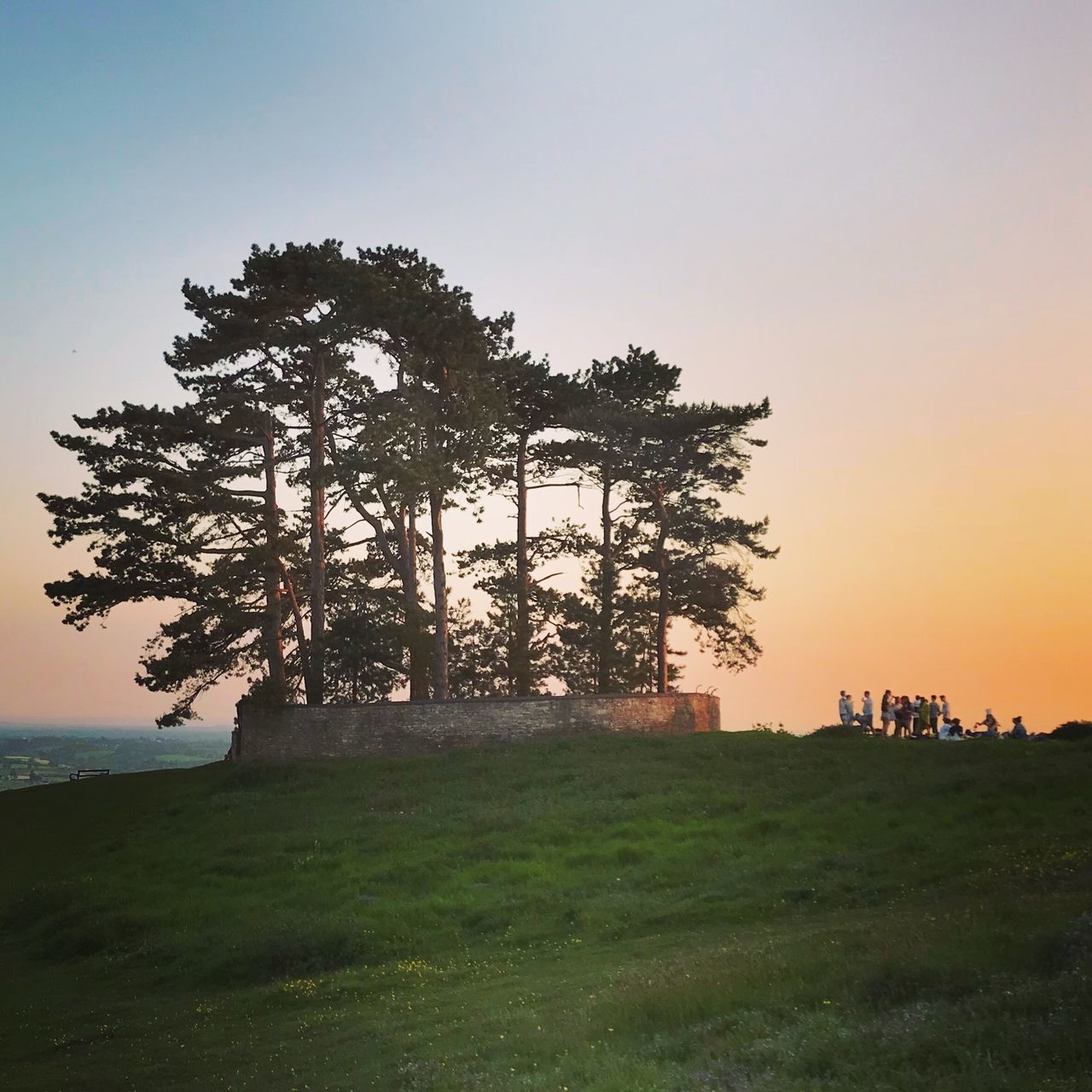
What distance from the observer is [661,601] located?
56.9m

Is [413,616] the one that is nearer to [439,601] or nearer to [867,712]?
[439,601]

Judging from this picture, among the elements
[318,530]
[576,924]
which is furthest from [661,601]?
[576,924]

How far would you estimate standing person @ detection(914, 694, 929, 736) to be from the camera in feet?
151

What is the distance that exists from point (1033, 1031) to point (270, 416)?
46.5 meters

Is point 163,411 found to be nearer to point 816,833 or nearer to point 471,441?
point 471,441

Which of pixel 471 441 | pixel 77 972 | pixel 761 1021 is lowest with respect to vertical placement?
pixel 77 972

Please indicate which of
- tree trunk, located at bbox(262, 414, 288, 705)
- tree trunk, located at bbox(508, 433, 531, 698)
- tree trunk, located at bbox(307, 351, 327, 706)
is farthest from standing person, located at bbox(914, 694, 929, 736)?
tree trunk, located at bbox(262, 414, 288, 705)

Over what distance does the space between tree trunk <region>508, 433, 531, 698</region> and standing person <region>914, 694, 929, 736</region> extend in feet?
64.3

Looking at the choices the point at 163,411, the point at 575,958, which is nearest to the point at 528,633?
the point at 163,411

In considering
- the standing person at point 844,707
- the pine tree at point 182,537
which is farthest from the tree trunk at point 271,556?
the standing person at point 844,707

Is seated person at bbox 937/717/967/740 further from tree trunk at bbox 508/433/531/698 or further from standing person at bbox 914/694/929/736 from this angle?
tree trunk at bbox 508/433/531/698

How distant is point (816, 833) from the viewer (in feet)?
90.4

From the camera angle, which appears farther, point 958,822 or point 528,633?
point 528,633

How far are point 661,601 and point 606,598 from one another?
282cm
